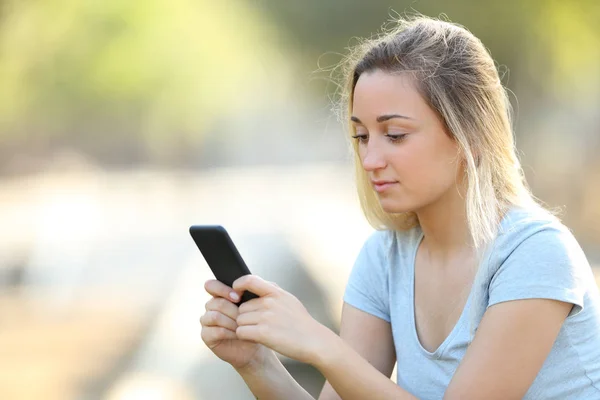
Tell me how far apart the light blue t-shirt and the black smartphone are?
0.36 m

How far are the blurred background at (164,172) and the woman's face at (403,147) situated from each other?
179cm

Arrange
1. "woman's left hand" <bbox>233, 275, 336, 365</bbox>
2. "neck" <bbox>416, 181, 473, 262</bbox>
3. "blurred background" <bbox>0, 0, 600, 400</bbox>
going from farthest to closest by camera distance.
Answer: "blurred background" <bbox>0, 0, 600, 400</bbox> < "neck" <bbox>416, 181, 473, 262</bbox> < "woman's left hand" <bbox>233, 275, 336, 365</bbox>

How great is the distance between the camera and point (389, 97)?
56.1 inches

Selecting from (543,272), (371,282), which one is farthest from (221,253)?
(543,272)

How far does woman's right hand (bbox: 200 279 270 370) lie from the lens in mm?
1406

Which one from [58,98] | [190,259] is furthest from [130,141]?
[190,259]

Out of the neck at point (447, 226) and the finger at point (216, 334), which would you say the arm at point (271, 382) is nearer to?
the finger at point (216, 334)

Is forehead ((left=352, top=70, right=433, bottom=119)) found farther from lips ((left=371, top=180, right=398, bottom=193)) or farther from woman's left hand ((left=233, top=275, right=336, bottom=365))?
woman's left hand ((left=233, top=275, right=336, bottom=365))

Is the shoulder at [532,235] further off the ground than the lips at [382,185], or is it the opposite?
the lips at [382,185]

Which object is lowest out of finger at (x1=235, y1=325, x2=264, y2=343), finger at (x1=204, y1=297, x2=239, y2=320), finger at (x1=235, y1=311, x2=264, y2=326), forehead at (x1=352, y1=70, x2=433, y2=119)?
finger at (x1=235, y1=325, x2=264, y2=343)

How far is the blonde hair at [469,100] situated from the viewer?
4.64 ft

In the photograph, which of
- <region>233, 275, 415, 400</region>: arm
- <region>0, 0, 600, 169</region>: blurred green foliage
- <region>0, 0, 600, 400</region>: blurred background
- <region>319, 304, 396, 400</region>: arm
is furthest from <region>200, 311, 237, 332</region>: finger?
<region>0, 0, 600, 169</region>: blurred green foliage

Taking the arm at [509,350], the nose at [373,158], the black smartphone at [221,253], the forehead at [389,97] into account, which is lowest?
the arm at [509,350]

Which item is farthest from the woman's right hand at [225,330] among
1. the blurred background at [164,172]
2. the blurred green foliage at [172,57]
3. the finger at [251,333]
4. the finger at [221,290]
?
the blurred green foliage at [172,57]
